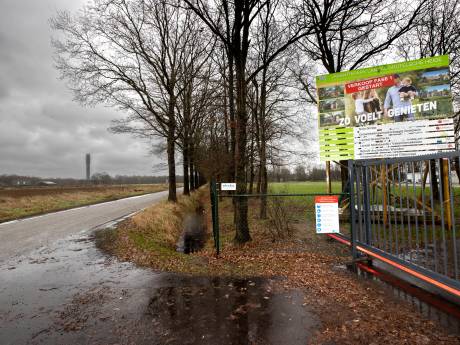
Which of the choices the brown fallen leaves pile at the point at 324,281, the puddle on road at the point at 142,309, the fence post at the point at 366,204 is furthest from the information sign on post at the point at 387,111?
the puddle on road at the point at 142,309

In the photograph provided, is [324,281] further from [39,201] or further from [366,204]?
[39,201]

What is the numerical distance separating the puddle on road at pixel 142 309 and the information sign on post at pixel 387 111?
176 inches

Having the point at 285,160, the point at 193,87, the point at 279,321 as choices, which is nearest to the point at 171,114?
the point at 193,87

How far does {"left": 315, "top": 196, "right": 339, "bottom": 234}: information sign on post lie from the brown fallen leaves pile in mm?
817

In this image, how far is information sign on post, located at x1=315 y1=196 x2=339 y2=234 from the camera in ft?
20.6

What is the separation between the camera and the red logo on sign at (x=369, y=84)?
7.18 meters

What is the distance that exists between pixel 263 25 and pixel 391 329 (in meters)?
12.5

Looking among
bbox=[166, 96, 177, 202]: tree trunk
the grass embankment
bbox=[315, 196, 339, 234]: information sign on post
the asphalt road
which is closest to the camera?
bbox=[315, 196, 339, 234]: information sign on post

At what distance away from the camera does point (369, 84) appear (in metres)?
7.36

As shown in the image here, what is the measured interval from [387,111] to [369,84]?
849mm

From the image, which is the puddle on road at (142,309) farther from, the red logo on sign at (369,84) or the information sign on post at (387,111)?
the red logo on sign at (369,84)

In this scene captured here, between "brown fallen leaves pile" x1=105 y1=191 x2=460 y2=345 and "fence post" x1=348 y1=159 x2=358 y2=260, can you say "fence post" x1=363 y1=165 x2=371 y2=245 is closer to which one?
"fence post" x1=348 y1=159 x2=358 y2=260

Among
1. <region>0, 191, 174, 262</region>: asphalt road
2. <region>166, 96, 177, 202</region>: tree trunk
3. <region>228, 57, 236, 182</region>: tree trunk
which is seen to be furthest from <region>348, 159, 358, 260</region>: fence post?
<region>166, 96, 177, 202</region>: tree trunk

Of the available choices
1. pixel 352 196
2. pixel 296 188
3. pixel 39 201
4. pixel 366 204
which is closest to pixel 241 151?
pixel 352 196
